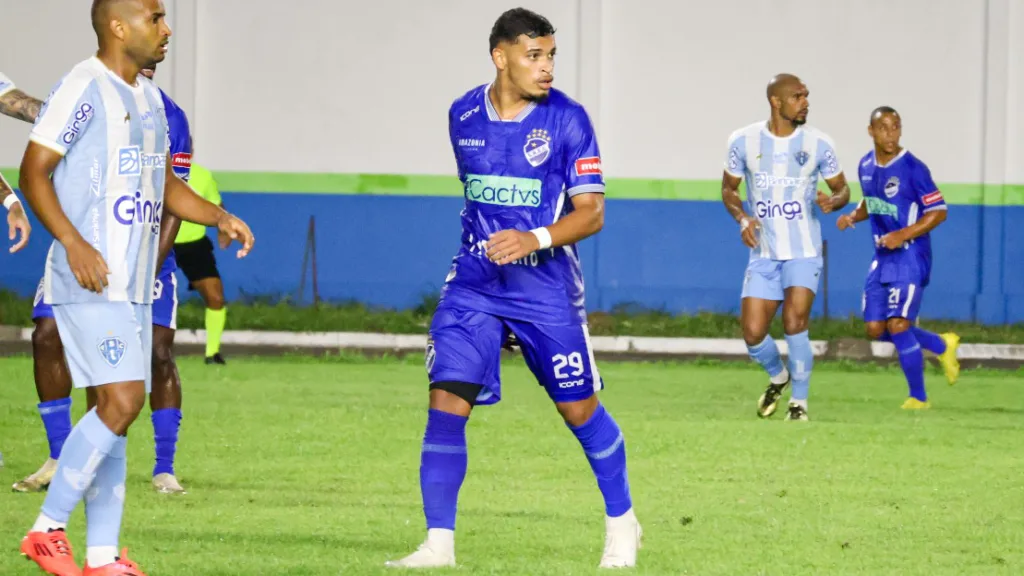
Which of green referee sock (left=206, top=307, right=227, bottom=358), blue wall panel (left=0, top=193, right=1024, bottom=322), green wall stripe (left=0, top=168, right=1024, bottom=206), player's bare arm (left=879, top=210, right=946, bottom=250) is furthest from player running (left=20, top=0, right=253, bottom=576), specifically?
green wall stripe (left=0, top=168, right=1024, bottom=206)

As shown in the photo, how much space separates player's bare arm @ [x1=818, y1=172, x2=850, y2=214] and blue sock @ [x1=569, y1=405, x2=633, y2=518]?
6.77 m

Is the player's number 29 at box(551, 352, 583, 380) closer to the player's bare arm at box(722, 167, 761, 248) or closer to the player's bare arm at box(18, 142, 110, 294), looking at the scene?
the player's bare arm at box(18, 142, 110, 294)

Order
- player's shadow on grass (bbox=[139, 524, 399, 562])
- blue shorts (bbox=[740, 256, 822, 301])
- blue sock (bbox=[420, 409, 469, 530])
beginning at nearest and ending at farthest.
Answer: blue sock (bbox=[420, 409, 469, 530]) < player's shadow on grass (bbox=[139, 524, 399, 562]) < blue shorts (bbox=[740, 256, 822, 301])

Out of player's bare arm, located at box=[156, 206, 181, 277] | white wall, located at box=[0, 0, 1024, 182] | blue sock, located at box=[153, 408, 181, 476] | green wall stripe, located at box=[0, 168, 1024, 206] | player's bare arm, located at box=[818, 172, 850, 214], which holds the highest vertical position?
white wall, located at box=[0, 0, 1024, 182]

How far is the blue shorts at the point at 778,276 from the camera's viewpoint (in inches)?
535

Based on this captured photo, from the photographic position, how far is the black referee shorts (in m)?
17.3

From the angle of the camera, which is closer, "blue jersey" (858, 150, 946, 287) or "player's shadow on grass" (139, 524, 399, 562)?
"player's shadow on grass" (139, 524, 399, 562)

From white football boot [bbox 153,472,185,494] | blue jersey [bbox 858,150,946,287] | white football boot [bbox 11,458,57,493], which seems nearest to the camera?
white football boot [bbox 11,458,57,493]

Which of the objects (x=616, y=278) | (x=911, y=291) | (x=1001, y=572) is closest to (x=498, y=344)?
(x=1001, y=572)

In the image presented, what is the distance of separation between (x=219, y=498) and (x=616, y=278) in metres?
16.4

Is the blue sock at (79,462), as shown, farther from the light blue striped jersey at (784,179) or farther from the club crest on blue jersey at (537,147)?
the light blue striped jersey at (784,179)

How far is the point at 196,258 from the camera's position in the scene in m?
17.4

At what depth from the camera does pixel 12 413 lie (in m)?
13.1

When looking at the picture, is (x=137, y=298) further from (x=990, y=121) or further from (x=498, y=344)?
(x=990, y=121)
